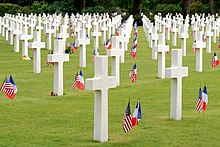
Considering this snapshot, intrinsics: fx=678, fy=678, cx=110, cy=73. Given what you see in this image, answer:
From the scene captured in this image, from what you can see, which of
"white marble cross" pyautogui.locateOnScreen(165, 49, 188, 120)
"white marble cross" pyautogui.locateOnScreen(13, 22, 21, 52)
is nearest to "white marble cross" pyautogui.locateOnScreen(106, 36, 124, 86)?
"white marble cross" pyautogui.locateOnScreen(165, 49, 188, 120)

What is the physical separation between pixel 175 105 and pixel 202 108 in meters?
0.45

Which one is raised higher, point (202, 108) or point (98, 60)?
point (98, 60)

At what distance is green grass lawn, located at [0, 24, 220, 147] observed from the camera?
9.95 m

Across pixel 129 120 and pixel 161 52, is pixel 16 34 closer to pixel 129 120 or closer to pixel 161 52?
pixel 161 52

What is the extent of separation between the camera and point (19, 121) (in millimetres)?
11289

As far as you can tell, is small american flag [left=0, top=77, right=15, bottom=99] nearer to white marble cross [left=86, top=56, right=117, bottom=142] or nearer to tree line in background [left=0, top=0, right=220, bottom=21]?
white marble cross [left=86, top=56, right=117, bottom=142]

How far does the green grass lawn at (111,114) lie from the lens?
32.7 feet

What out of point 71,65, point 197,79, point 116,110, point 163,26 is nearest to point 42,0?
point 163,26

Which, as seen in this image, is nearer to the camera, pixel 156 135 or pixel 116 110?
pixel 156 135

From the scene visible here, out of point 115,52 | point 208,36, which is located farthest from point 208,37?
point 115,52

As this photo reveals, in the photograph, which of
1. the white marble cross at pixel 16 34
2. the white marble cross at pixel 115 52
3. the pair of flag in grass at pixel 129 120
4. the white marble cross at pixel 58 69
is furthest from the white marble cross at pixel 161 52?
the white marble cross at pixel 16 34

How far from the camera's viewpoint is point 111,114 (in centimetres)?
1193

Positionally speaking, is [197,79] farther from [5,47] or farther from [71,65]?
[5,47]

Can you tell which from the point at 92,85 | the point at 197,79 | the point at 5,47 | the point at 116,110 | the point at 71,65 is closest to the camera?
the point at 92,85
